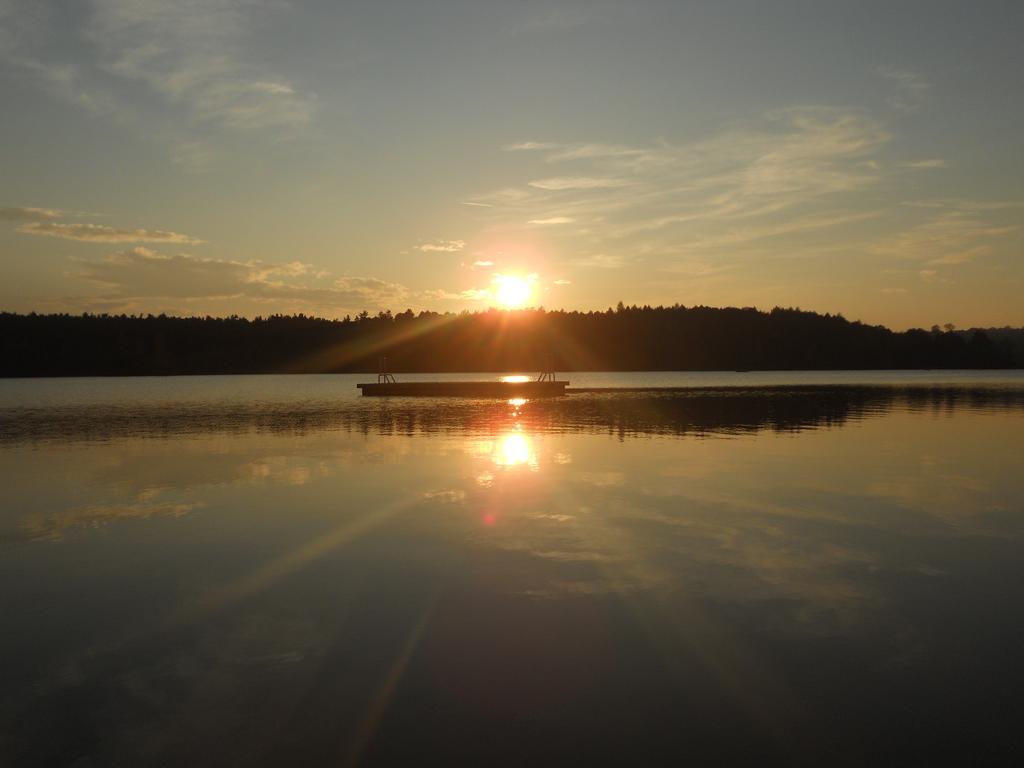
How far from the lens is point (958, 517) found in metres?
16.6

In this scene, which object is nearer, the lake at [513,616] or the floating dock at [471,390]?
the lake at [513,616]

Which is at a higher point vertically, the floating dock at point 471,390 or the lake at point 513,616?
the lake at point 513,616

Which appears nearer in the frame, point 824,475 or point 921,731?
point 921,731

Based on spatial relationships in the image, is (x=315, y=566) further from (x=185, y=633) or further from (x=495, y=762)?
(x=495, y=762)

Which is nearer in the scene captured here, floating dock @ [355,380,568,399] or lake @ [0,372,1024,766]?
lake @ [0,372,1024,766]

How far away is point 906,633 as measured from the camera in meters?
9.47

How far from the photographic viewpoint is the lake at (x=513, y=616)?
691cm

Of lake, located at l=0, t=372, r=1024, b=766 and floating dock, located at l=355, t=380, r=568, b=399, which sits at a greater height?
lake, located at l=0, t=372, r=1024, b=766

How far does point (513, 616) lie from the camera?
10164 millimetres

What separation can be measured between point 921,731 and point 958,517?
37.9ft

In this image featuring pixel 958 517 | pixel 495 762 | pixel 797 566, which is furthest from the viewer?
pixel 958 517

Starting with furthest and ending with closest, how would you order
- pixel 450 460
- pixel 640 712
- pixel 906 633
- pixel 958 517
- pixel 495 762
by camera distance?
pixel 450 460
pixel 958 517
pixel 906 633
pixel 640 712
pixel 495 762

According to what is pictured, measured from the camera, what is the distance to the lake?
22.7 ft

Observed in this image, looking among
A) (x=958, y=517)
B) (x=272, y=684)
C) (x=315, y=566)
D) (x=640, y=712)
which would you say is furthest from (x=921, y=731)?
(x=958, y=517)
